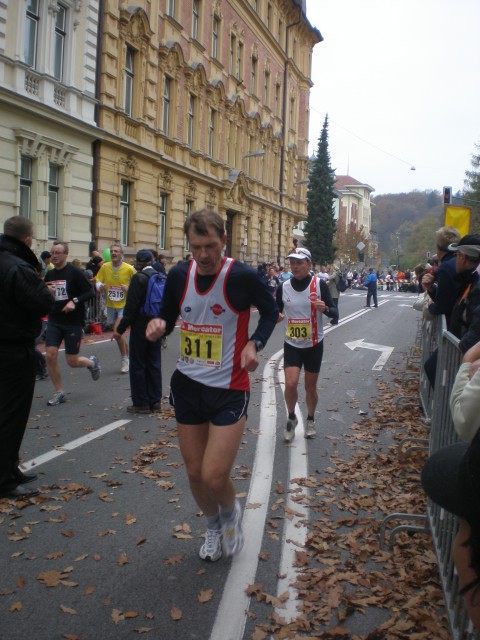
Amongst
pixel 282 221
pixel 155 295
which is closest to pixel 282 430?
pixel 155 295

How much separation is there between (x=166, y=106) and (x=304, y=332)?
23.5m

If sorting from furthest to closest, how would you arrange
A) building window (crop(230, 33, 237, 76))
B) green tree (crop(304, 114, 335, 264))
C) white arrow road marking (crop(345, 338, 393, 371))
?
green tree (crop(304, 114, 335, 264)) < building window (crop(230, 33, 237, 76)) < white arrow road marking (crop(345, 338, 393, 371))

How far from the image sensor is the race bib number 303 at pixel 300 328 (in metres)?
7.45

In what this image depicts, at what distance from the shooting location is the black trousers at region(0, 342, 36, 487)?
526cm

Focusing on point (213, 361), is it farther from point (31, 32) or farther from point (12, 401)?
point (31, 32)

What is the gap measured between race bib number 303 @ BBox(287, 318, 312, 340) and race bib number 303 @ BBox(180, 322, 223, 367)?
3376 millimetres


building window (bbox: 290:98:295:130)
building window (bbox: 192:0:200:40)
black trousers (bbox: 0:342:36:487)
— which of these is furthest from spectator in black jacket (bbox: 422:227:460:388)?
building window (bbox: 290:98:295:130)

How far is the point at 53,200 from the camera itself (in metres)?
20.8

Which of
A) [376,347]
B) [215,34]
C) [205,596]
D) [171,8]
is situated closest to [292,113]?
[215,34]

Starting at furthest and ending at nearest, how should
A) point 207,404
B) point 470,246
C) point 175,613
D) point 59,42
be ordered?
point 59,42, point 470,246, point 207,404, point 175,613

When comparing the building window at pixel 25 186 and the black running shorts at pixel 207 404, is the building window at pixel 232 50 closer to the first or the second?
the building window at pixel 25 186

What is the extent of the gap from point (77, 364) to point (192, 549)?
5.46 meters

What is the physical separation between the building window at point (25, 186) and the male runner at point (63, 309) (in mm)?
11021

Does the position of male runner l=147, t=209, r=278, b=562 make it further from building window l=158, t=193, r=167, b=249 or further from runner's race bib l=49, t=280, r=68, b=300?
building window l=158, t=193, r=167, b=249
